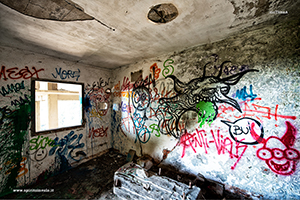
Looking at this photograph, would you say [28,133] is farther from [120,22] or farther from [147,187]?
[120,22]

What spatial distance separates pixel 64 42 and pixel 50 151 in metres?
2.71

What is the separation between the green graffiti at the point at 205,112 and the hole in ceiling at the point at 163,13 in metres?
1.71

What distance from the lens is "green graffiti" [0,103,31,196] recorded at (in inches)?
91.1

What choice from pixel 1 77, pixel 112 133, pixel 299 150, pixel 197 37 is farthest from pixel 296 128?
pixel 1 77

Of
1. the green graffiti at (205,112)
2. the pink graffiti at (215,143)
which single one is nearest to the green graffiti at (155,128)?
the pink graffiti at (215,143)

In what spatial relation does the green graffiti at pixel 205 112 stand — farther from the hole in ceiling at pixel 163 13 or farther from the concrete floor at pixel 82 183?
the concrete floor at pixel 82 183

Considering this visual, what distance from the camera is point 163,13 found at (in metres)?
1.52

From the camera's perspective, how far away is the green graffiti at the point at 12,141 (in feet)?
7.59

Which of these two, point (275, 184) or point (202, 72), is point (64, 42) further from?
point (275, 184)

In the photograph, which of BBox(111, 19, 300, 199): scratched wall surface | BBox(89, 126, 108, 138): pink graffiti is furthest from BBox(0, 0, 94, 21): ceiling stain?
BBox(89, 126, 108, 138): pink graffiti

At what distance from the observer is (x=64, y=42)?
7.33 feet

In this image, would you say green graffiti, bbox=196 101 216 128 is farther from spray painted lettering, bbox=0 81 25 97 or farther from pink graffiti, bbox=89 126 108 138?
spray painted lettering, bbox=0 81 25 97

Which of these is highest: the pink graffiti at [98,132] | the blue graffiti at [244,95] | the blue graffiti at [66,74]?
the blue graffiti at [66,74]

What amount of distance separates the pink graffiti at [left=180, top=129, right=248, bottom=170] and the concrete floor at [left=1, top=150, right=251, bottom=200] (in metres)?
0.71
